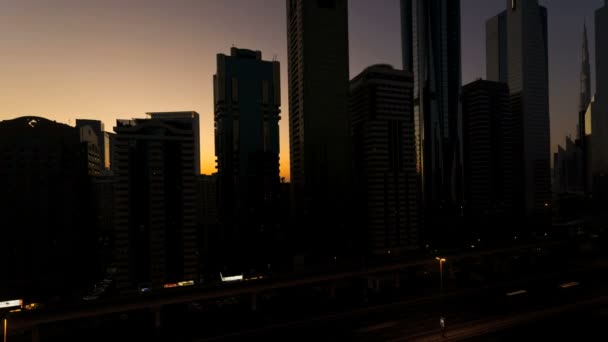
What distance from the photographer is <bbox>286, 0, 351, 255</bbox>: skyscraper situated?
182 m

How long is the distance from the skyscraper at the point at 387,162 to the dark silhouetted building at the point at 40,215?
355ft

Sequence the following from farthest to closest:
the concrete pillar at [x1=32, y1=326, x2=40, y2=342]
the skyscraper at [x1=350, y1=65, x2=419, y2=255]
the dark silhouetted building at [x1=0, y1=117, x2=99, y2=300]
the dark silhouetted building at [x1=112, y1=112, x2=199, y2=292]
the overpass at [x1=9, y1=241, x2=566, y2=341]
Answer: the skyscraper at [x1=350, y1=65, x2=419, y2=255] → the dark silhouetted building at [x1=0, y1=117, x2=99, y2=300] → the dark silhouetted building at [x1=112, y1=112, x2=199, y2=292] → the overpass at [x1=9, y1=241, x2=566, y2=341] → the concrete pillar at [x1=32, y1=326, x2=40, y2=342]

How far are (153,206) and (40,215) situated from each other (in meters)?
→ 43.0

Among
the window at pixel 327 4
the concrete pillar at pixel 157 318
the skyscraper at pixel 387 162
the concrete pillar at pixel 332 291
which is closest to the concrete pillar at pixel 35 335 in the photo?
the concrete pillar at pixel 157 318

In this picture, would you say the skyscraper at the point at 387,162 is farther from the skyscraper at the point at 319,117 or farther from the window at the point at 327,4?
the window at the point at 327,4

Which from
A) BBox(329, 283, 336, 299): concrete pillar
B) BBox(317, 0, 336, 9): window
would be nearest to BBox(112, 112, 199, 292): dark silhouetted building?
BBox(329, 283, 336, 299): concrete pillar

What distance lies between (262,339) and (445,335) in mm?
23713

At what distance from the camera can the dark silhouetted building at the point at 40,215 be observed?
126562 mm

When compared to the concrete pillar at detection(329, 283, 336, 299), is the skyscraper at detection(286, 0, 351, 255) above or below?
above

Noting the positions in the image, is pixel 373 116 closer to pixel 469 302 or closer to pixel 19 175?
pixel 469 302

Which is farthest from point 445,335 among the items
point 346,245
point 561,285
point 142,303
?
point 346,245

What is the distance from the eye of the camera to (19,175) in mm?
132250

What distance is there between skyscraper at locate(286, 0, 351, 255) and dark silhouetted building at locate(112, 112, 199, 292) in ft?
220

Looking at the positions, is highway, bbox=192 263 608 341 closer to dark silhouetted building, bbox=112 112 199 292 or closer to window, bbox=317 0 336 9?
dark silhouetted building, bbox=112 112 199 292
